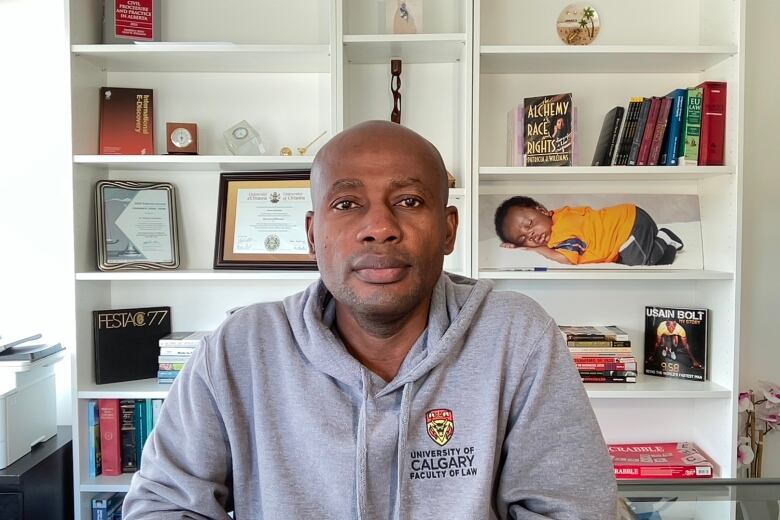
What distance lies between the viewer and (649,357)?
213cm

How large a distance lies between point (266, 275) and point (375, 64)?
0.87 metres

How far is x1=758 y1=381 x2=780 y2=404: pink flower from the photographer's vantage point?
2070 mm

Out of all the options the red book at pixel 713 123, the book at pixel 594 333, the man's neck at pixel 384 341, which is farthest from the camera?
the book at pixel 594 333

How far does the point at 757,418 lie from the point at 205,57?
2.36 m

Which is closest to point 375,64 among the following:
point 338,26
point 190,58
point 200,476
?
point 338,26

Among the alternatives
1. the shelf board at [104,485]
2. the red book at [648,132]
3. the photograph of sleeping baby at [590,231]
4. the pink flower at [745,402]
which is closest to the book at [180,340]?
the shelf board at [104,485]

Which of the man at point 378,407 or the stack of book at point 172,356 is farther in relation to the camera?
the stack of book at point 172,356

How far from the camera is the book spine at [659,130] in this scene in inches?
75.7

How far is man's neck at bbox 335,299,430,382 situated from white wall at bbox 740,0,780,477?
1734mm

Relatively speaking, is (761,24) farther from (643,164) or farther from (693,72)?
(643,164)

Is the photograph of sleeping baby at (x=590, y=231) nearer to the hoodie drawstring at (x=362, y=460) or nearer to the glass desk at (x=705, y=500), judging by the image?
the glass desk at (x=705, y=500)

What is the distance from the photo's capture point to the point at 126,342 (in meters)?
2.02

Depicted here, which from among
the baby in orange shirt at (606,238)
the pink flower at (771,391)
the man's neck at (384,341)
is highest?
the baby in orange shirt at (606,238)

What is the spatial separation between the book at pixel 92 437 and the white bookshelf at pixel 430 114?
1.0 inches
